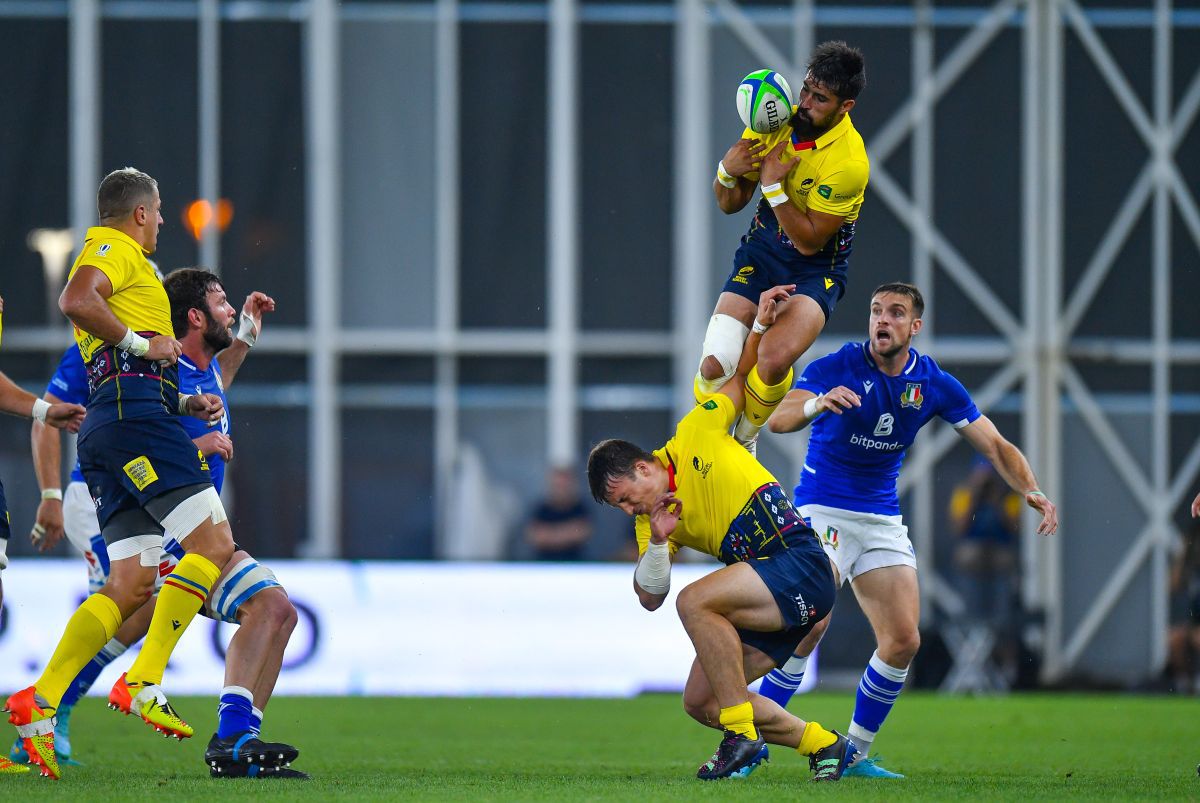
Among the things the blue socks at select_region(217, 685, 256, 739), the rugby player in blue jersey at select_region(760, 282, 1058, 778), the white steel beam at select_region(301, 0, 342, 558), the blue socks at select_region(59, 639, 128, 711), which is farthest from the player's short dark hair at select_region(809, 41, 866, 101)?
the white steel beam at select_region(301, 0, 342, 558)

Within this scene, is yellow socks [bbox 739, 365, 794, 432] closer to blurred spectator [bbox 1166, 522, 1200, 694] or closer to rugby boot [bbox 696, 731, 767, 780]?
rugby boot [bbox 696, 731, 767, 780]

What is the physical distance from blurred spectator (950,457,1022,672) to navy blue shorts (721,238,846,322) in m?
7.71

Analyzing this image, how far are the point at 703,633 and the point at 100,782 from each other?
2283 mm

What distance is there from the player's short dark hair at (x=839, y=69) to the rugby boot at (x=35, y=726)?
4.00m

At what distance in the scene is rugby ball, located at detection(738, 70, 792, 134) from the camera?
7227mm

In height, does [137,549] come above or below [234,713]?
above

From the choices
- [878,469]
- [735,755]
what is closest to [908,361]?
[878,469]

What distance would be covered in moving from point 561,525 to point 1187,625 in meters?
5.56

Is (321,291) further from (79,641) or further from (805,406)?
(79,641)

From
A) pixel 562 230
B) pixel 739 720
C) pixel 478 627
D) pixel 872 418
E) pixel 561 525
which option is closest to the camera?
pixel 739 720

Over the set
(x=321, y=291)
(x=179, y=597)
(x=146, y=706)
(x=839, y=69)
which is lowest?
(x=146, y=706)

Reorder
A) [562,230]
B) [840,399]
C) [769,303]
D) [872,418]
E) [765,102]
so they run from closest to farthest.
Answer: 1. [840,399]
2. [769,303]
3. [765,102]
4. [872,418]
5. [562,230]

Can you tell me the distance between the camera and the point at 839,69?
7.07 m

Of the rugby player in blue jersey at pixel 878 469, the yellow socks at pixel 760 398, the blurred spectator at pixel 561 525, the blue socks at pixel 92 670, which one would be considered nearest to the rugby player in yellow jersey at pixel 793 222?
the yellow socks at pixel 760 398
